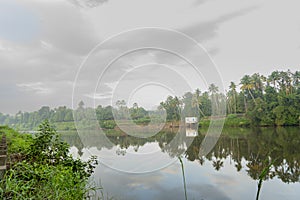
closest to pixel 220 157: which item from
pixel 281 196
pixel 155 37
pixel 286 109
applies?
pixel 281 196

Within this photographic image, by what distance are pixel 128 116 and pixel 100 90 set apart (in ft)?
1.78

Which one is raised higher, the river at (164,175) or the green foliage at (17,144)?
the green foliage at (17,144)

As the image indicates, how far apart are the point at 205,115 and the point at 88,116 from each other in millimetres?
1828

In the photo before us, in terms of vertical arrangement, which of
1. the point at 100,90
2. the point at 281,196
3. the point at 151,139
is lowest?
the point at 281,196

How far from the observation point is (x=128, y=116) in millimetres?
3111

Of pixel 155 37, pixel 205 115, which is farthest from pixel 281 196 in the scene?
pixel 155 37

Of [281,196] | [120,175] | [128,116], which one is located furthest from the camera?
[120,175]

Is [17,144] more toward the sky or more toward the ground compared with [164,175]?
more toward the sky

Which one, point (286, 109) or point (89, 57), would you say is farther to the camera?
point (286, 109)

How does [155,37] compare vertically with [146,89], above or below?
above

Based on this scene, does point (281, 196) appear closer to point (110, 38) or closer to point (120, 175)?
point (120, 175)

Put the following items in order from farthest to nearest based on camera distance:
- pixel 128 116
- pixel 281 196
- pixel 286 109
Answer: pixel 286 109
pixel 281 196
pixel 128 116

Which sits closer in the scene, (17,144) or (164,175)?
(17,144)

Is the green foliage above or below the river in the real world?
above
